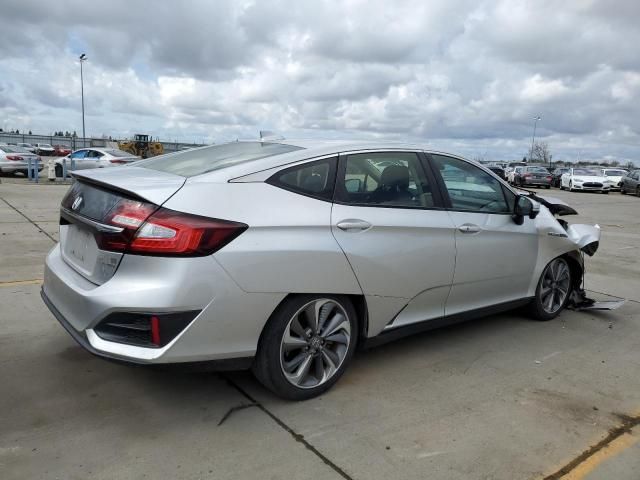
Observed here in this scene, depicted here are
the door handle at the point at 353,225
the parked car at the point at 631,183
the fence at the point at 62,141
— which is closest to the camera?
the door handle at the point at 353,225

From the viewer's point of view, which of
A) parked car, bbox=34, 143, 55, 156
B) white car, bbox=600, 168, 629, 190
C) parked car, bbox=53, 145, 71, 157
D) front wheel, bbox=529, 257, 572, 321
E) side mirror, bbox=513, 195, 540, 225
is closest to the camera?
side mirror, bbox=513, 195, 540, 225

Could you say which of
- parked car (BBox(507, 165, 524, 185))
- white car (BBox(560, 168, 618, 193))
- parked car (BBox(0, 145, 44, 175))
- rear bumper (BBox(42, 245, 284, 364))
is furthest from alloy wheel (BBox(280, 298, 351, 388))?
parked car (BBox(507, 165, 524, 185))

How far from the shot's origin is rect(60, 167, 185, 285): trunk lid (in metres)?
2.78

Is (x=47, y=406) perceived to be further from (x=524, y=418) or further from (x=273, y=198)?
(x=524, y=418)

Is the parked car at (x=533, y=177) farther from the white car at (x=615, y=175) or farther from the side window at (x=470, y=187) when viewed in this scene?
the side window at (x=470, y=187)

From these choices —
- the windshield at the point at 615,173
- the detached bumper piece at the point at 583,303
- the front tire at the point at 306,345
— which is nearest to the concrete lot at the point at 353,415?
the front tire at the point at 306,345

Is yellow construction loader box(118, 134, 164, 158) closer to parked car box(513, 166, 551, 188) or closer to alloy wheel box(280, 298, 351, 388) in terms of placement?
parked car box(513, 166, 551, 188)

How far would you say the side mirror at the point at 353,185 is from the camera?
3.31 metres

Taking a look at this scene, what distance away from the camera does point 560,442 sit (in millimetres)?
2912

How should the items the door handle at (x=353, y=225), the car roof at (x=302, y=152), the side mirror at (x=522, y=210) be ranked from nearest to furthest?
the car roof at (x=302, y=152)
the door handle at (x=353, y=225)
the side mirror at (x=522, y=210)

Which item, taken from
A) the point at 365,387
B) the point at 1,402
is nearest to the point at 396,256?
the point at 365,387

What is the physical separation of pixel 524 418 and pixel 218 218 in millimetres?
2134

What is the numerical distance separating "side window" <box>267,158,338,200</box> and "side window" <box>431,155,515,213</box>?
1.05 meters

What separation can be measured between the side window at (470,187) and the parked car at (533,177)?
102 feet
